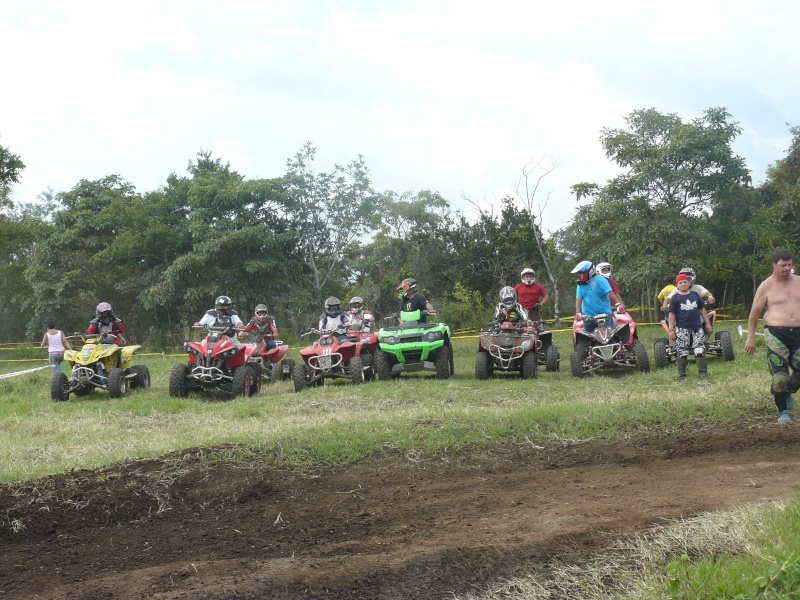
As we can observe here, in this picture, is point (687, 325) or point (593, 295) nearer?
point (687, 325)

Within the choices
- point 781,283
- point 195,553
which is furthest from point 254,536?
point 781,283

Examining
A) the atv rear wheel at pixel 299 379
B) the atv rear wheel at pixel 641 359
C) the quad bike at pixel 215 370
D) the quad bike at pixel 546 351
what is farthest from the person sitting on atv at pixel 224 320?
the atv rear wheel at pixel 641 359

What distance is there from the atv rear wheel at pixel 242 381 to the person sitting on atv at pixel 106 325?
2.99 metres

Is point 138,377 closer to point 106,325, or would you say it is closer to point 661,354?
point 106,325

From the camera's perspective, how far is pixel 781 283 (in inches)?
343

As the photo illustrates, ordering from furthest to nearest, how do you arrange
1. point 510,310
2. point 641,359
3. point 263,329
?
point 263,329
point 510,310
point 641,359

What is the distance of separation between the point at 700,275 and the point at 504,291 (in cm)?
1817

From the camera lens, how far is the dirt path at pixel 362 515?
4871 mm

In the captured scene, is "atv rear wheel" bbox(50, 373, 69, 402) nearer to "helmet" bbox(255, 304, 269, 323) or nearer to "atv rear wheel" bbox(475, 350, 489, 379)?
"helmet" bbox(255, 304, 269, 323)

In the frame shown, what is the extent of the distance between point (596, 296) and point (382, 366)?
3.97m

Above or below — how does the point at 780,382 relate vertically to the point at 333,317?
below

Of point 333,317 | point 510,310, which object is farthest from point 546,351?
point 333,317

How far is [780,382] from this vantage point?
8555 millimetres

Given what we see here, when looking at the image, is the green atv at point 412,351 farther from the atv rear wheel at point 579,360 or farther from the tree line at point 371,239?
the tree line at point 371,239
